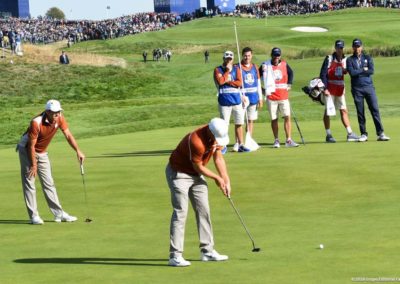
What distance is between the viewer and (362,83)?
78.3 feet

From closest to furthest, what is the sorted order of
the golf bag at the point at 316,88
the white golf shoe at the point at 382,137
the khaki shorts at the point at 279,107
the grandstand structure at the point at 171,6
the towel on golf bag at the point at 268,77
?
the towel on golf bag at the point at 268,77, the khaki shorts at the point at 279,107, the white golf shoe at the point at 382,137, the golf bag at the point at 316,88, the grandstand structure at the point at 171,6

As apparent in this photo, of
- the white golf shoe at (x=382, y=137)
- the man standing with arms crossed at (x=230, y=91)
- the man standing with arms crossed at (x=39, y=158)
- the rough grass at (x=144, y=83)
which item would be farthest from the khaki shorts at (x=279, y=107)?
the rough grass at (x=144, y=83)

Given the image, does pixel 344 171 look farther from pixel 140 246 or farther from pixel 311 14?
pixel 311 14

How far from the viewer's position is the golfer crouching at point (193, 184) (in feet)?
40.1

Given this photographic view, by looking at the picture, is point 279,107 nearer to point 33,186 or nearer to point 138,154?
point 138,154

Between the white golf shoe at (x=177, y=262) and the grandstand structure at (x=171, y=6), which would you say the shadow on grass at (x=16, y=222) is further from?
the grandstand structure at (x=171, y=6)

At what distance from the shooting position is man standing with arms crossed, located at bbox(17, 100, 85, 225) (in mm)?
15930

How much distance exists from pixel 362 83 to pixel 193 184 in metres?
Result: 11.9

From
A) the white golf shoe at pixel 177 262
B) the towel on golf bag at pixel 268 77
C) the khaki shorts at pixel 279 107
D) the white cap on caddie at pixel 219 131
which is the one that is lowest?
the white golf shoe at pixel 177 262

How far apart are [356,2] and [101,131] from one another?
10697cm

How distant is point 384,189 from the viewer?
1750 cm

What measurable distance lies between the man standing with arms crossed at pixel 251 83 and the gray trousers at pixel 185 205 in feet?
32.5

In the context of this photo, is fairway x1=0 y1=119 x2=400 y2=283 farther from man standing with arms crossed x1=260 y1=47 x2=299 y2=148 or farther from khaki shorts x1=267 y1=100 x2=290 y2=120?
khaki shorts x1=267 y1=100 x2=290 y2=120

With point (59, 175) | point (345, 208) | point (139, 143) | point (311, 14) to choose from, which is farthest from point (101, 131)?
point (311, 14)
